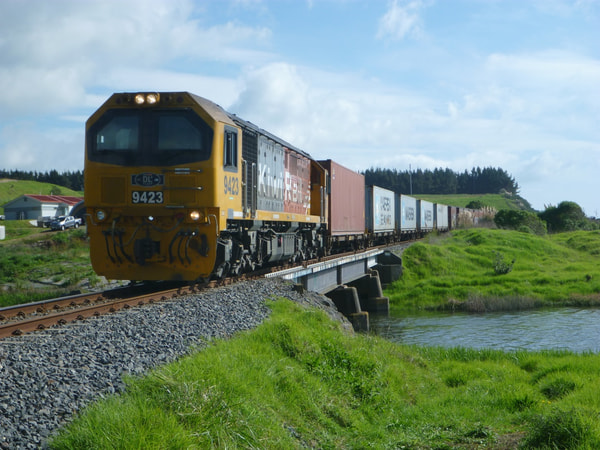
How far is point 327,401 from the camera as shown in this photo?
24.4ft

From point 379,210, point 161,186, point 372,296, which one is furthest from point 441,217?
point 161,186

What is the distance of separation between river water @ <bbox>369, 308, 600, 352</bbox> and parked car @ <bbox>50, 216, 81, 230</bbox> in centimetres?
3836

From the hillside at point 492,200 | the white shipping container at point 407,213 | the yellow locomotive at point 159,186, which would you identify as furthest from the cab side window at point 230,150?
the hillside at point 492,200

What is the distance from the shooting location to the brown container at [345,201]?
2320 centimetres

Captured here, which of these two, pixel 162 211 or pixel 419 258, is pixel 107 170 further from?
pixel 419 258

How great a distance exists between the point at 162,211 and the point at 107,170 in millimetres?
1424

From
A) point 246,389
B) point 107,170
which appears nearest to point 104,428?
point 246,389

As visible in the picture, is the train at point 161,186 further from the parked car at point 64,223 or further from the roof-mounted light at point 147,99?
the parked car at point 64,223

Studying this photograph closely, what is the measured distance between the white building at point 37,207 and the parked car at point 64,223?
2619cm

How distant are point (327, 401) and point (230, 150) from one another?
637 cm

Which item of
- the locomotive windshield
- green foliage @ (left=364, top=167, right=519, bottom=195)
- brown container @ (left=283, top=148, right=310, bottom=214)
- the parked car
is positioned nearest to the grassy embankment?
the locomotive windshield

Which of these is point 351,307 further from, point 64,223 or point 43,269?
point 64,223

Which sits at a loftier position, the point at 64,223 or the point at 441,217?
the point at 441,217

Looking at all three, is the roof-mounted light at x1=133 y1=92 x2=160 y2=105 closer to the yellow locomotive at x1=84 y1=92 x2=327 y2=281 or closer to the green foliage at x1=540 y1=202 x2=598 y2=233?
the yellow locomotive at x1=84 y1=92 x2=327 y2=281
